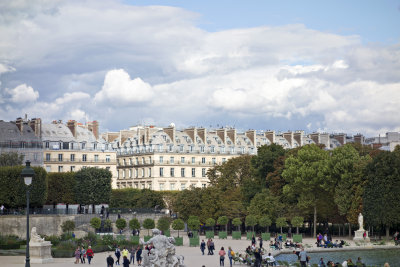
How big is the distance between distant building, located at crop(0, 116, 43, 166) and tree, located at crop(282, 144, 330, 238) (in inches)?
1537

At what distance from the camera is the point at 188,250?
5466cm

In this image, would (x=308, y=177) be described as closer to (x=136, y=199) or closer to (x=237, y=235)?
(x=237, y=235)

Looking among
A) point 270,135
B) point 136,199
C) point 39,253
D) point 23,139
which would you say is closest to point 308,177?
point 39,253

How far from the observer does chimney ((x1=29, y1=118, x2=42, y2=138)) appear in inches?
3807

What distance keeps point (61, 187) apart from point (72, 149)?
61.7 feet

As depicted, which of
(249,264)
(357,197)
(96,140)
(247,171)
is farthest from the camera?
(96,140)

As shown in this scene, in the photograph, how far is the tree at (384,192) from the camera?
203 ft

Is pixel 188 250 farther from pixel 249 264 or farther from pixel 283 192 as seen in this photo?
pixel 283 192

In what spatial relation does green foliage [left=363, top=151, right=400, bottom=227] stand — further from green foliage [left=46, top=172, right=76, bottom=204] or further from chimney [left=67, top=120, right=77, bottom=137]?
chimney [left=67, top=120, right=77, bottom=137]

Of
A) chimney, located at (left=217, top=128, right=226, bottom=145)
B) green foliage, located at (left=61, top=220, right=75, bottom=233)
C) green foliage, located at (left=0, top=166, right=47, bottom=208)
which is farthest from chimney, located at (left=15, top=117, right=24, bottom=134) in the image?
chimney, located at (left=217, top=128, right=226, bottom=145)

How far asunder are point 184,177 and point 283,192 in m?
42.6

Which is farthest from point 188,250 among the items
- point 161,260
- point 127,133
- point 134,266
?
point 127,133

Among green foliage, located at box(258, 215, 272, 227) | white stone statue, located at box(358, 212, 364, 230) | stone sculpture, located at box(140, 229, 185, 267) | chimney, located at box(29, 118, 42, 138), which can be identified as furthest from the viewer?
chimney, located at box(29, 118, 42, 138)

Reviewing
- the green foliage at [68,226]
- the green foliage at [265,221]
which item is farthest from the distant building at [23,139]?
the green foliage at [265,221]
